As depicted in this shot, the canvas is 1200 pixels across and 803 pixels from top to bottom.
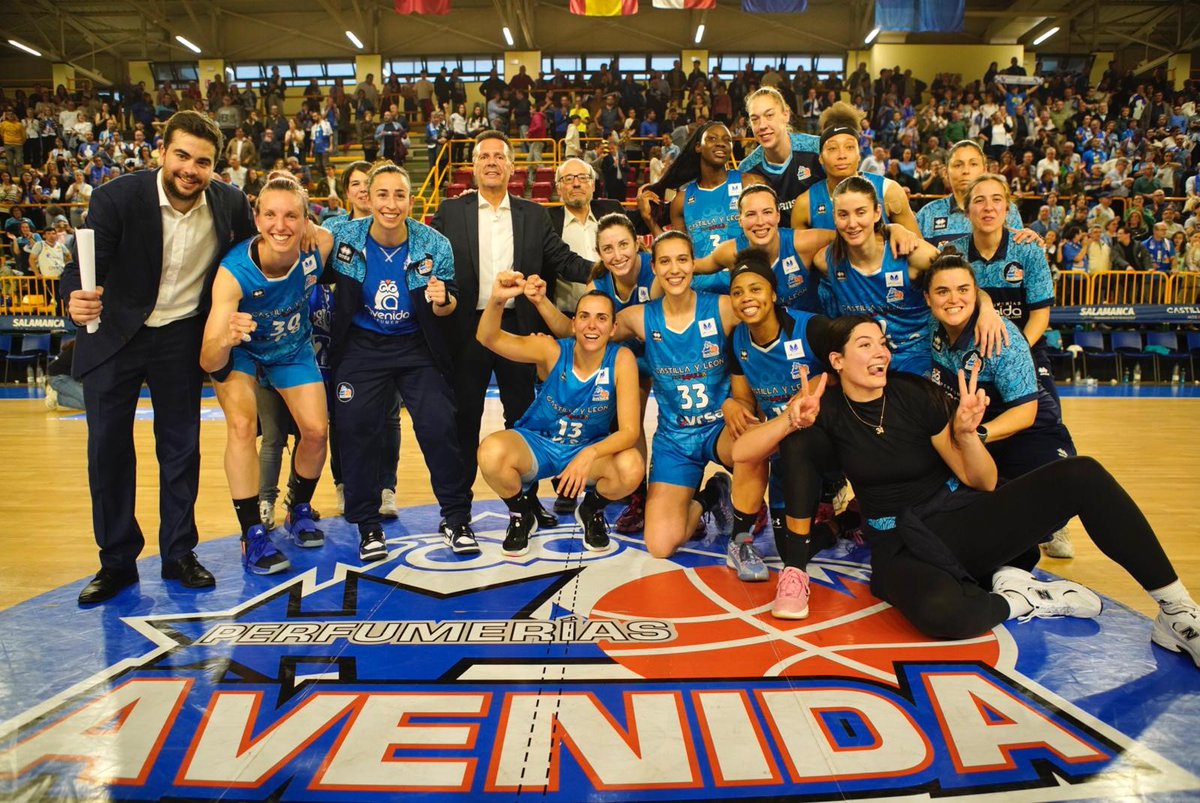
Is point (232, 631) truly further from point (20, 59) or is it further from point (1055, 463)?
point (20, 59)

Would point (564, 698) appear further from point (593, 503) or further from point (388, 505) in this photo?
point (388, 505)

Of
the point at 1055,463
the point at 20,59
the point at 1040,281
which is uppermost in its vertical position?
the point at 20,59

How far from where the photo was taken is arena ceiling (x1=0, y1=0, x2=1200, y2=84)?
24.5 metres

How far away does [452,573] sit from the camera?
4164 mm

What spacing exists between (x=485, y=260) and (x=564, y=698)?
2.82m

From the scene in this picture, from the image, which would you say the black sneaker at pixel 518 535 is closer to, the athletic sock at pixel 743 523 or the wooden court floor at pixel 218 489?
the athletic sock at pixel 743 523

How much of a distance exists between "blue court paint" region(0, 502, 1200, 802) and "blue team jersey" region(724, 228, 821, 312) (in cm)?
156

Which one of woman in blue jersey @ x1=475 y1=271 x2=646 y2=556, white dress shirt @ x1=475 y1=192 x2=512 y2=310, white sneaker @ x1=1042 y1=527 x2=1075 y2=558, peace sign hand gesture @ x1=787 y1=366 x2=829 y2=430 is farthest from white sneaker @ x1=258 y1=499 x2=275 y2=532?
white sneaker @ x1=1042 y1=527 x2=1075 y2=558

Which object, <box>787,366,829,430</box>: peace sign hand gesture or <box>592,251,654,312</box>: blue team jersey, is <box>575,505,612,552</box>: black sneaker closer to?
<box>592,251,654,312</box>: blue team jersey

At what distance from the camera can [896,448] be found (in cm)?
361

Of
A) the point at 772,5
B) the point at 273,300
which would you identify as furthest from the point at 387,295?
the point at 772,5

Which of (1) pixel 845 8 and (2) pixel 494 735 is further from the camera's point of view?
(1) pixel 845 8

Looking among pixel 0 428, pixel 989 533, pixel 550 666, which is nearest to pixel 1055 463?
pixel 989 533

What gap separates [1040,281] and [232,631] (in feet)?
13.5
